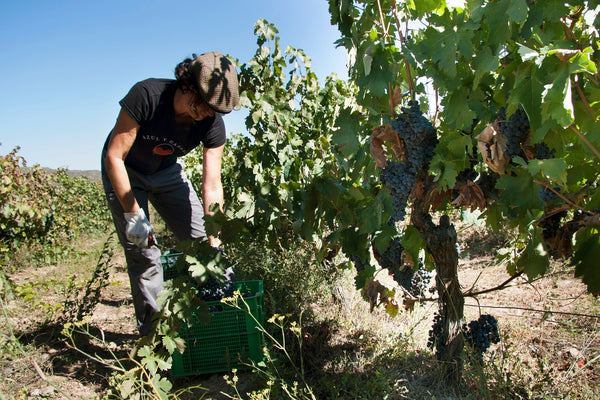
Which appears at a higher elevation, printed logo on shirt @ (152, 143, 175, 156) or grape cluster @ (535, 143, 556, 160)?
printed logo on shirt @ (152, 143, 175, 156)

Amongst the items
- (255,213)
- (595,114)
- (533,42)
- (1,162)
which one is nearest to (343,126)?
(255,213)

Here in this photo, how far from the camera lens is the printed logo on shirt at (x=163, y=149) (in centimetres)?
276

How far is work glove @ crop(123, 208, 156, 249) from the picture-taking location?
8.51 feet

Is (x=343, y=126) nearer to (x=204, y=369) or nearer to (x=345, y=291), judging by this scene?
(x=204, y=369)

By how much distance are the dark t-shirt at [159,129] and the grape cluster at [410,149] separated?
153cm

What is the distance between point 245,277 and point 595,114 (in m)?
3.04

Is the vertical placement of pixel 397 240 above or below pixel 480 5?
below

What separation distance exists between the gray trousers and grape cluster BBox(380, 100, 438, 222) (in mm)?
1778

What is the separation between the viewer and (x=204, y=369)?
103 inches

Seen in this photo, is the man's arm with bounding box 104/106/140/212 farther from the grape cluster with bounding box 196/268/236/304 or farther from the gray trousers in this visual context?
the grape cluster with bounding box 196/268/236/304

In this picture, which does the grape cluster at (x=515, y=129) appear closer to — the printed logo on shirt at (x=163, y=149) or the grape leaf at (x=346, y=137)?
the grape leaf at (x=346, y=137)

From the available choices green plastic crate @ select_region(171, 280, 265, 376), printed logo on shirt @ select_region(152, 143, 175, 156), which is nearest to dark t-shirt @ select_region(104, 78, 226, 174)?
printed logo on shirt @ select_region(152, 143, 175, 156)

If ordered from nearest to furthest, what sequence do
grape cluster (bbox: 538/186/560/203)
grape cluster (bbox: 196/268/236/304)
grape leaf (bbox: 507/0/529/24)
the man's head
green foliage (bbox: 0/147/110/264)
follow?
grape leaf (bbox: 507/0/529/24), grape cluster (bbox: 538/186/560/203), the man's head, grape cluster (bbox: 196/268/236/304), green foliage (bbox: 0/147/110/264)

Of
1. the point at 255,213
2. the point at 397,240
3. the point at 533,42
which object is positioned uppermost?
the point at 533,42
